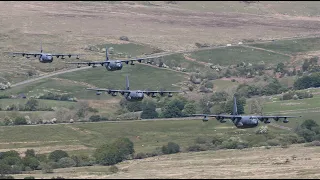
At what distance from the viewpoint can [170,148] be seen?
6732 inches

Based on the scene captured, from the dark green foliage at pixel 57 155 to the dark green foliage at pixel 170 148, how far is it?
653 inches

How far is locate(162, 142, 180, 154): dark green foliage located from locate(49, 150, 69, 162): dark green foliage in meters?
16.6

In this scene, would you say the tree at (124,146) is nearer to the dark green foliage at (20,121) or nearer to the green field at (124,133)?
the green field at (124,133)

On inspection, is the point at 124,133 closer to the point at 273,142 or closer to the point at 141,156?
the point at 141,156

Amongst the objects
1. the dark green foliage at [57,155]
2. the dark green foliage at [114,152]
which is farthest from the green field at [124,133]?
the dark green foliage at [57,155]

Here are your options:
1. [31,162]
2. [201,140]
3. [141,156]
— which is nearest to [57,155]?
[31,162]

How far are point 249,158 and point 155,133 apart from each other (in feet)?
91.4

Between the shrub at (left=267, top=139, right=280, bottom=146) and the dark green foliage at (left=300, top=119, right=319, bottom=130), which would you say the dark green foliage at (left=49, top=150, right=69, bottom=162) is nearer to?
the shrub at (left=267, top=139, right=280, bottom=146)

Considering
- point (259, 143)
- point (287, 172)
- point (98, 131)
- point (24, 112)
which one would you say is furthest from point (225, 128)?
point (287, 172)

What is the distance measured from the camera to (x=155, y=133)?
184500mm

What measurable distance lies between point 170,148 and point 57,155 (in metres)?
19.5

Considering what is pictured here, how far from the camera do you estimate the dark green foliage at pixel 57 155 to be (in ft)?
522

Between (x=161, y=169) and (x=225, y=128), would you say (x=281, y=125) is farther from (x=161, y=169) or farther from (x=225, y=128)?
(x=161, y=169)

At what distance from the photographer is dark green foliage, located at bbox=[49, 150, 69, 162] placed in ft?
522
